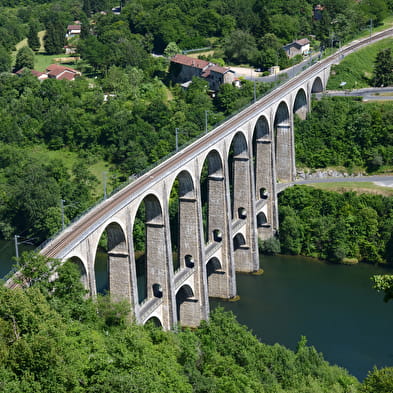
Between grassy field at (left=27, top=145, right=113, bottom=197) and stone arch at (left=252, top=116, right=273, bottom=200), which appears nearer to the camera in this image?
stone arch at (left=252, top=116, right=273, bottom=200)

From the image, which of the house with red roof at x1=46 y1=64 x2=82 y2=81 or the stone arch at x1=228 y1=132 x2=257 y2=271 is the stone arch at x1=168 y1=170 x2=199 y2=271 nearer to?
the stone arch at x1=228 y1=132 x2=257 y2=271

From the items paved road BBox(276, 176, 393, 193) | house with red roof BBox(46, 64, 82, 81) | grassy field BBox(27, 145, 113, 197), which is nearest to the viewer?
paved road BBox(276, 176, 393, 193)

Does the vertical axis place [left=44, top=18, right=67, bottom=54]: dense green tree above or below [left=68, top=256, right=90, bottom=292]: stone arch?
above

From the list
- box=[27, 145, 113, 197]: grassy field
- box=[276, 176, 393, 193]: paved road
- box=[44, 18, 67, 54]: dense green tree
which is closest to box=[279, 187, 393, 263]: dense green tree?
box=[276, 176, 393, 193]: paved road

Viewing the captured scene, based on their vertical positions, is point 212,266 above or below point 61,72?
below

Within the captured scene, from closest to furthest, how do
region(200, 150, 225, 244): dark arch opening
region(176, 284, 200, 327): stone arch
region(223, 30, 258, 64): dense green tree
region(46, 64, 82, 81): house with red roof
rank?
region(176, 284, 200, 327): stone arch, region(200, 150, 225, 244): dark arch opening, region(223, 30, 258, 64): dense green tree, region(46, 64, 82, 81): house with red roof

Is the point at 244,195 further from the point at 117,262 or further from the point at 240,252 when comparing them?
the point at 117,262

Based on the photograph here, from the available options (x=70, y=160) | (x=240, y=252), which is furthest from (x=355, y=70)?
(x=70, y=160)
